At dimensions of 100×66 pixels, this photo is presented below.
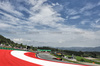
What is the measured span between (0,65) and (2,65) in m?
0.13

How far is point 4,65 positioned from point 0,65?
26cm

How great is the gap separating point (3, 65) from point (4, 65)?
2.5 inches

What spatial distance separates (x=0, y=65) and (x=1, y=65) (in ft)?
0.21

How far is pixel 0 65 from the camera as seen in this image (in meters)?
5.50

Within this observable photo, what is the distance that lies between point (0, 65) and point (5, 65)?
32 centimetres

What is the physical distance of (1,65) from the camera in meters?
5.50

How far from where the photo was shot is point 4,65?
18.0 ft

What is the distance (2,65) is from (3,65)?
0.06 metres

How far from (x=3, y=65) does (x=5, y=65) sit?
0.41 ft

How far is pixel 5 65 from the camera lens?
5500 mm

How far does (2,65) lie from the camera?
549cm

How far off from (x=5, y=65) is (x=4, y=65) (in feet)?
0.21

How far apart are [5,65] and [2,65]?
0.62 ft
